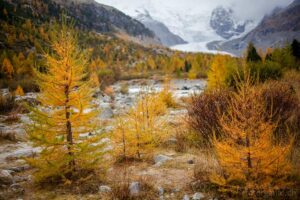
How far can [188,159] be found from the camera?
8.34 meters

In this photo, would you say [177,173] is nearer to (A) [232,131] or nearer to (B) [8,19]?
(A) [232,131]

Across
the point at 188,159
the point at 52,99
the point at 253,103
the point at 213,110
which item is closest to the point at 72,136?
the point at 52,99

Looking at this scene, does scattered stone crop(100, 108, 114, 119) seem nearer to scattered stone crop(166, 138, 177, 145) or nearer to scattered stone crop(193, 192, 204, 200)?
scattered stone crop(166, 138, 177, 145)

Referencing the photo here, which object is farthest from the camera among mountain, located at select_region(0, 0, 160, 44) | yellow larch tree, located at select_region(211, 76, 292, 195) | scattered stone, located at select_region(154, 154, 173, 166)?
mountain, located at select_region(0, 0, 160, 44)

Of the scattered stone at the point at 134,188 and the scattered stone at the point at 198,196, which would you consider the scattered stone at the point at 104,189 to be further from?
the scattered stone at the point at 198,196

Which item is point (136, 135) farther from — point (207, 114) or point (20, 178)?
point (20, 178)

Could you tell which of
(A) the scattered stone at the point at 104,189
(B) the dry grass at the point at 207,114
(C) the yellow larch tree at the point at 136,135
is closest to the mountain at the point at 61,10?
(B) the dry grass at the point at 207,114

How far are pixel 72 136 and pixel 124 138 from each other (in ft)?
6.71

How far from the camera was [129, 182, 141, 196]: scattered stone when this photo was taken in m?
5.99

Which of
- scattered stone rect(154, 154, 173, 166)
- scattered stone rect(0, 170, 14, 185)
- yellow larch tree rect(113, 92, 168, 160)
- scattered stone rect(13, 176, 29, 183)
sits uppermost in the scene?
yellow larch tree rect(113, 92, 168, 160)

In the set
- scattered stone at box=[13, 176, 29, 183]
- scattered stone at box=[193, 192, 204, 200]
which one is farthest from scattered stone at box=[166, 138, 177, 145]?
scattered stone at box=[13, 176, 29, 183]

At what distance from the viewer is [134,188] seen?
611cm

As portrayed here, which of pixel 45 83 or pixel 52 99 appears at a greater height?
pixel 45 83

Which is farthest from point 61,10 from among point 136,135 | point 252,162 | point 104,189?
point 252,162
